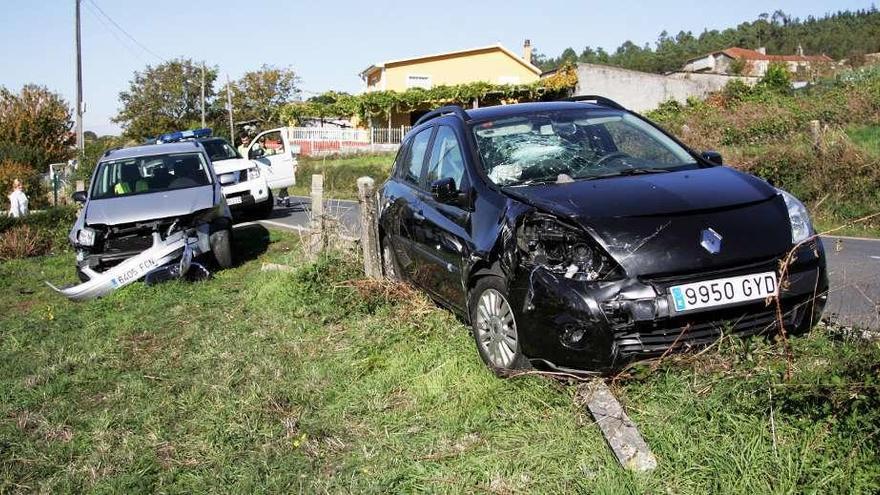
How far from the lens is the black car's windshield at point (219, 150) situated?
56.1 ft

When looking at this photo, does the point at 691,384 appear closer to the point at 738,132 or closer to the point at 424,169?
the point at 424,169

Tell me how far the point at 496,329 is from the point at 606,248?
926mm

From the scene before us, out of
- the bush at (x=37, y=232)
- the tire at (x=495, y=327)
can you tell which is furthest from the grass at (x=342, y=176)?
the tire at (x=495, y=327)

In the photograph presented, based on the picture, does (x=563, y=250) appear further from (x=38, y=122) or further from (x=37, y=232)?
(x=38, y=122)

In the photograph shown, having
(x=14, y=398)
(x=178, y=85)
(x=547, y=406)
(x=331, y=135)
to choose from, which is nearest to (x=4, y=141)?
(x=331, y=135)

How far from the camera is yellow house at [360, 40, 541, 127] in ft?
158

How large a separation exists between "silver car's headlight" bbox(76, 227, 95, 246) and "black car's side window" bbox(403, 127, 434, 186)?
16.4 feet

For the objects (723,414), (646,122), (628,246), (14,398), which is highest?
(646,122)

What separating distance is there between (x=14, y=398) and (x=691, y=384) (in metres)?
4.59

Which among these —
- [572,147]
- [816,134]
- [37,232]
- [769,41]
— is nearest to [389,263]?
[572,147]

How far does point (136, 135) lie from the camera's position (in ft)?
189

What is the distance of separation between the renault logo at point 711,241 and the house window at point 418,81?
45.4 meters

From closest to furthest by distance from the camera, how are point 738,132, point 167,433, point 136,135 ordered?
1. point 167,433
2. point 738,132
3. point 136,135

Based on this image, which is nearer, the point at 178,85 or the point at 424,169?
the point at 424,169
